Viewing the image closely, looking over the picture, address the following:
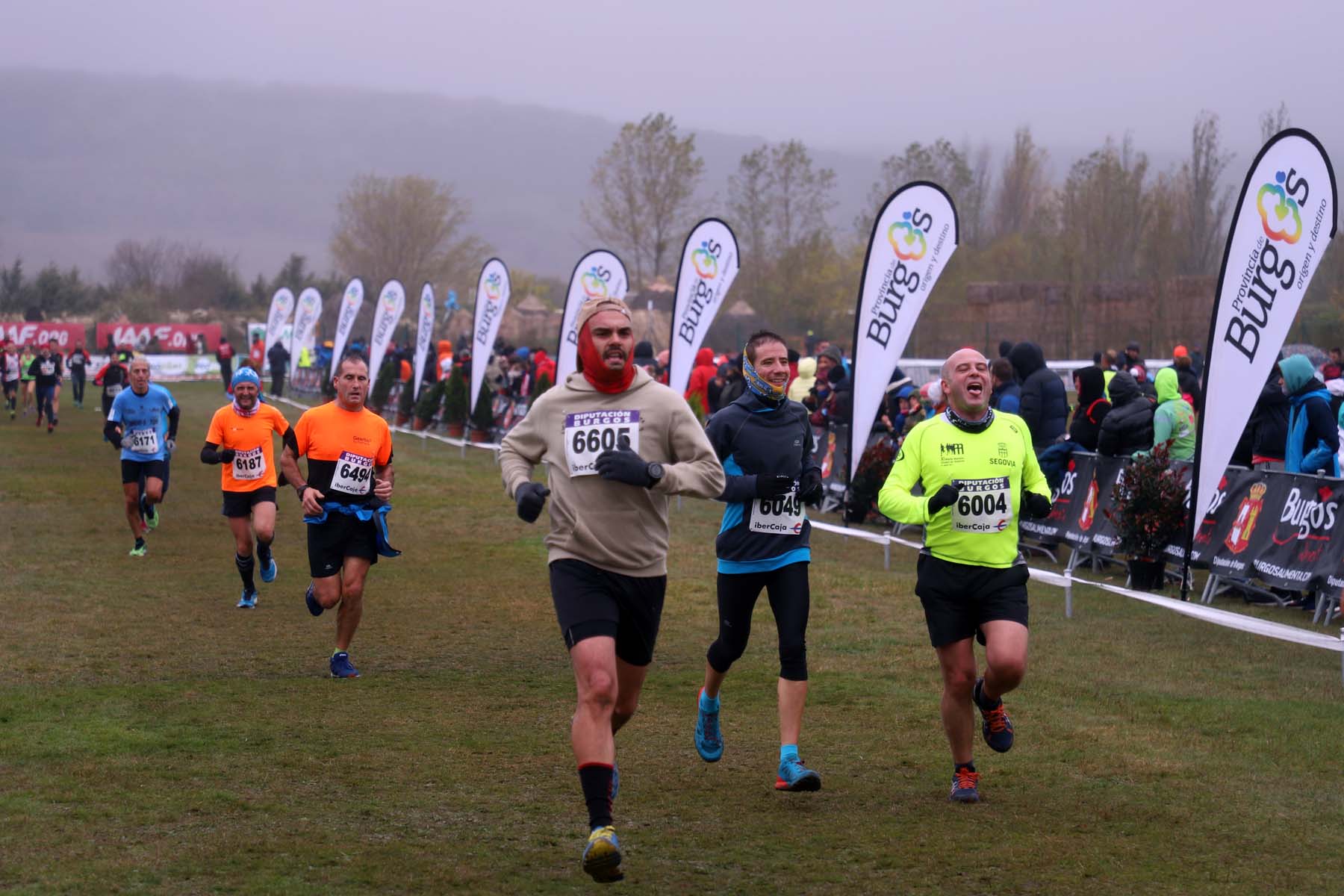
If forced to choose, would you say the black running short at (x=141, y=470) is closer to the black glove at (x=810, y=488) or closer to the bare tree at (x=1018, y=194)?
the black glove at (x=810, y=488)

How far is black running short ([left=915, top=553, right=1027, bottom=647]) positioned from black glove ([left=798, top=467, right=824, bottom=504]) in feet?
2.02

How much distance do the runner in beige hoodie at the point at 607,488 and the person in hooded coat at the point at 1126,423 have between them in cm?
950

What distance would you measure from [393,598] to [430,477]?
1190 cm

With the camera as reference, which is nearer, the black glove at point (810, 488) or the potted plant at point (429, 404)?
the black glove at point (810, 488)

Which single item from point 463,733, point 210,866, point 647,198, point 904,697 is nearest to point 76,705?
point 463,733

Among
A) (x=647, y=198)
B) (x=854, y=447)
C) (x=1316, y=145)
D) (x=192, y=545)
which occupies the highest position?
(x=647, y=198)

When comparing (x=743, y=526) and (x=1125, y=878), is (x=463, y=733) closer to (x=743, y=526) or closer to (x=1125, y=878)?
(x=743, y=526)

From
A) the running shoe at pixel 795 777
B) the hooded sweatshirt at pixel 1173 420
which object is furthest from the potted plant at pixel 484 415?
the running shoe at pixel 795 777

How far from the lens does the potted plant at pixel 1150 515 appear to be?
13016mm

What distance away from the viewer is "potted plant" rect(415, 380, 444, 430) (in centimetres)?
3412

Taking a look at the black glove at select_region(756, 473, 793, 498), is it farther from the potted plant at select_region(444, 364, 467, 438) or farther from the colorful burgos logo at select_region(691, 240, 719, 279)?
the potted plant at select_region(444, 364, 467, 438)

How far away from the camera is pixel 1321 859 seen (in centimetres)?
580

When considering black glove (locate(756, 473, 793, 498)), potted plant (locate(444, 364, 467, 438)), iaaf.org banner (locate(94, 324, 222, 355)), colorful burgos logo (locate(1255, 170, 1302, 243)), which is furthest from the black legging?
iaaf.org banner (locate(94, 324, 222, 355))

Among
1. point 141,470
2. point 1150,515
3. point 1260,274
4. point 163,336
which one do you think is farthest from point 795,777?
point 163,336
